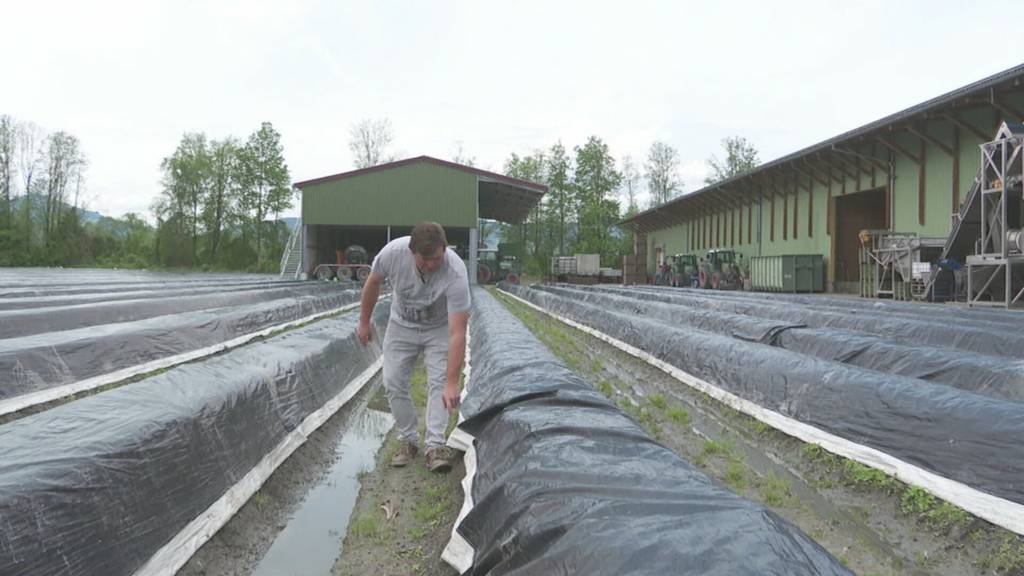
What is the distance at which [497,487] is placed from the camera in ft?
7.77

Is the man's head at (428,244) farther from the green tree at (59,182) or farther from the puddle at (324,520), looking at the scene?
the green tree at (59,182)

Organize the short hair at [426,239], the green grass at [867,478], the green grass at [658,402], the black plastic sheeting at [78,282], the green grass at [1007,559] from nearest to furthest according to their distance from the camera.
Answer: the green grass at [1007,559] < the short hair at [426,239] < the green grass at [867,478] < the green grass at [658,402] < the black plastic sheeting at [78,282]

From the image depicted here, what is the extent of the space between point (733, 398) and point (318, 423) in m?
3.85

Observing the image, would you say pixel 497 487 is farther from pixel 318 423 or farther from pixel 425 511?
pixel 318 423

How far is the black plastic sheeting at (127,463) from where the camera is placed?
200 centimetres

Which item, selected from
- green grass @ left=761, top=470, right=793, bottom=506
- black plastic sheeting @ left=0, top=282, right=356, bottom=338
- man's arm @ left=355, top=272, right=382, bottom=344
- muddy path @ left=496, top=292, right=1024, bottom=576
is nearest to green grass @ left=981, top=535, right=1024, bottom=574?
muddy path @ left=496, top=292, right=1024, bottom=576

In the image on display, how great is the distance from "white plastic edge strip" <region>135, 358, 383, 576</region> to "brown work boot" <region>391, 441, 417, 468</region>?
755 mm

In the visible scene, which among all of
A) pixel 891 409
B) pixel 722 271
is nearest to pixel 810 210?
pixel 722 271

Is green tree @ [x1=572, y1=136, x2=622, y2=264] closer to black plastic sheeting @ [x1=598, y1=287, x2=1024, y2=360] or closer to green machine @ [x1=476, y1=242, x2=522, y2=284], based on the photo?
green machine @ [x1=476, y1=242, x2=522, y2=284]

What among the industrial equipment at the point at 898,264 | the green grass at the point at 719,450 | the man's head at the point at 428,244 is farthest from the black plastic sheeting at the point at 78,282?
the industrial equipment at the point at 898,264

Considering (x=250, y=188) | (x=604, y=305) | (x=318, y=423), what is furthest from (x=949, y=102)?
(x=250, y=188)

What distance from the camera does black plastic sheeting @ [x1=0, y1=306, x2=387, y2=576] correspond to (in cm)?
200

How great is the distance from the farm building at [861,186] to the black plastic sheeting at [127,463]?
16263mm

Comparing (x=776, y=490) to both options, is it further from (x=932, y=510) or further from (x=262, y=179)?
(x=262, y=179)
